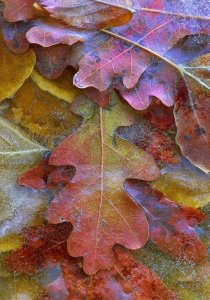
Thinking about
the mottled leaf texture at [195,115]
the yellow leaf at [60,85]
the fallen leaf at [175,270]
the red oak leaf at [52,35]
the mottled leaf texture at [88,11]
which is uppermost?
the mottled leaf texture at [88,11]

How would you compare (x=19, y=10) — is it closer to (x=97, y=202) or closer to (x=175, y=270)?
(x=97, y=202)

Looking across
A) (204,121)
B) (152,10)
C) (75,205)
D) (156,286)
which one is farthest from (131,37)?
(156,286)

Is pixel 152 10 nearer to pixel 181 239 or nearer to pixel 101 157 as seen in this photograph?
pixel 101 157

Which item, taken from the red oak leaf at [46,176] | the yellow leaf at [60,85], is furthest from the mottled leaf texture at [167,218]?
the yellow leaf at [60,85]

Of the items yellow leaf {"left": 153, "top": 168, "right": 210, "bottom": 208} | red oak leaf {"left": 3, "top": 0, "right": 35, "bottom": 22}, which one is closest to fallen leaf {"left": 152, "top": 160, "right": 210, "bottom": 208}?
yellow leaf {"left": 153, "top": 168, "right": 210, "bottom": 208}

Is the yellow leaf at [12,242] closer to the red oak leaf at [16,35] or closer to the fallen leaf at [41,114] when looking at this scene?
the fallen leaf at [41,114]

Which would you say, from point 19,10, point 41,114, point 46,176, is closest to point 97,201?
point 46,176
